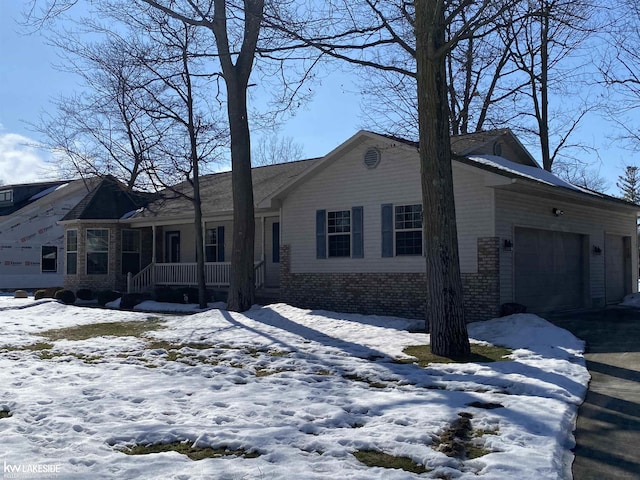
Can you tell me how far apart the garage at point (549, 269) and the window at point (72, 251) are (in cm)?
1701

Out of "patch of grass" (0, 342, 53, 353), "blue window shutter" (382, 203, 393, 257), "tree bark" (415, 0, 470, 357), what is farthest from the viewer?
"blue window shutter" (382, 203, 393, 257)

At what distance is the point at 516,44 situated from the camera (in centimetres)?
2180

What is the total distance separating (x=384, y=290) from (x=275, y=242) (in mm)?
6095

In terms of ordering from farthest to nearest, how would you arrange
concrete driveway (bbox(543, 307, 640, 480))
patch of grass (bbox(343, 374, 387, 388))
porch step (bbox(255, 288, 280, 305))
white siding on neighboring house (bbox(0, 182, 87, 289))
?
white siding on neighboring house (bbox(0, 182, 87, 289)) → porch step (bbox(255, 288, 280, 305)) → patch of grass (bbox(343, 374, 387, 388)) → concrete driveway (bbox(543, 307, 640, 480))

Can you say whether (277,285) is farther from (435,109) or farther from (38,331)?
(435,109)

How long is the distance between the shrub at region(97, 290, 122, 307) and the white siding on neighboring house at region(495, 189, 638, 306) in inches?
545

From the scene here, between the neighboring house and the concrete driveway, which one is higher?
the neighboring house

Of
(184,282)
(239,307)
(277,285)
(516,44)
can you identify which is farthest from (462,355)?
(516,44)

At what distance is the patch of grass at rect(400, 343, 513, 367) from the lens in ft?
30.4

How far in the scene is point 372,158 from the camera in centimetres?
1591

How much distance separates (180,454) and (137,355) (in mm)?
5428

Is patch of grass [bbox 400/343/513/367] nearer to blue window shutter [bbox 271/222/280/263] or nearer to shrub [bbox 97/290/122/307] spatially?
blue window shutter [bbox 271/222/280/263]

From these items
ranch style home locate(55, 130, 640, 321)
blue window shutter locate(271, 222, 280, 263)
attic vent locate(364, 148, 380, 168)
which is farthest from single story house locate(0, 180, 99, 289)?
attic vent locate(364, 148, 380, 168)

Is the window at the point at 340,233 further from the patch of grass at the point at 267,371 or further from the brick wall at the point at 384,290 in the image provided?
the patch of grass at the point at 267,371
